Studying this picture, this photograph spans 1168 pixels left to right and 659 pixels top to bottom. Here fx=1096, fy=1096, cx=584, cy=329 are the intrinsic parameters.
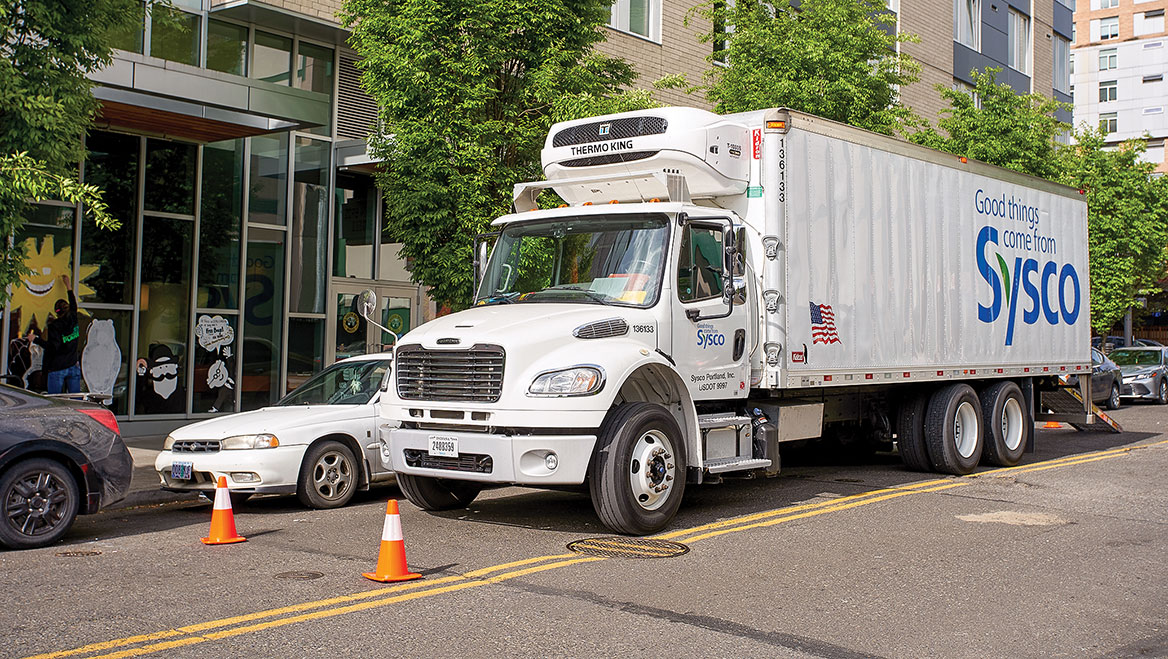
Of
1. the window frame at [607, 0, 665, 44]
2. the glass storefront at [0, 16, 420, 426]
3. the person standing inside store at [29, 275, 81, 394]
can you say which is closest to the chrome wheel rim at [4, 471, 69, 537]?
the person standing inside store at [29, 275, 81, 394]

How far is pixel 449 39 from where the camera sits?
1393 cm

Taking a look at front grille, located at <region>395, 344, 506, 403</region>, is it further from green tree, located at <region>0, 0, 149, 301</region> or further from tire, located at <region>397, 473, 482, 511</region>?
green tree, located at <region>0, 0, 149, 301</region>

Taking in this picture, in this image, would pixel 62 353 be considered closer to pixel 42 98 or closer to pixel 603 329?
pixel 42 98

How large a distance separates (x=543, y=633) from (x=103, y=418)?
190 inches

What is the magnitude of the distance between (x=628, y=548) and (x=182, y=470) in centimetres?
449

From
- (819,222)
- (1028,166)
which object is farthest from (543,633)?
(1028,166)

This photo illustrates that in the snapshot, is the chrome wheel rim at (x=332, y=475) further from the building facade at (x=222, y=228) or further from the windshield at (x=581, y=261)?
the building facade at (x=222, y=228)

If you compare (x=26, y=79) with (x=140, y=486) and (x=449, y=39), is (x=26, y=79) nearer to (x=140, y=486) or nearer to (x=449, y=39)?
(x=140, y=486)

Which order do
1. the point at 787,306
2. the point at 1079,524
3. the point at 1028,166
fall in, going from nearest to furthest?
1. the point at 1079,524
2. the point at 787,306
3. the point at 1028,166

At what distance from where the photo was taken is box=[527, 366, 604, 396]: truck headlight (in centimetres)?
836

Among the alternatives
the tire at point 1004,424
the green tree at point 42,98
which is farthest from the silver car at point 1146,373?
the green tree at point 42,98

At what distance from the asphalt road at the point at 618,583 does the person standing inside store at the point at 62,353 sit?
18.7ft

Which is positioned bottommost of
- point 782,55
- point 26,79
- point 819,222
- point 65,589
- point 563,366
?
point 65,589

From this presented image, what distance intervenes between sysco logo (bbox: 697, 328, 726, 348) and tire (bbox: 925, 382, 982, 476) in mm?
4275
